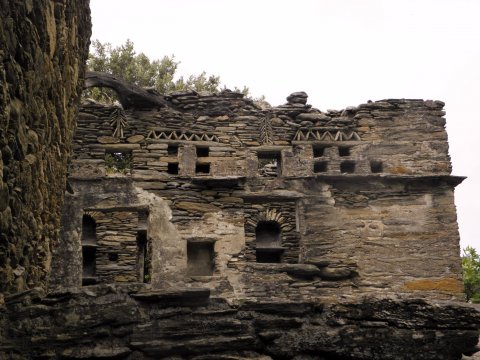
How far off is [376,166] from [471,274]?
6.52 m

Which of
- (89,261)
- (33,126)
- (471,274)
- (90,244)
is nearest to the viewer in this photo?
(33,126)

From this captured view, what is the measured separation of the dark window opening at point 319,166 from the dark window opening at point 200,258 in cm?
255

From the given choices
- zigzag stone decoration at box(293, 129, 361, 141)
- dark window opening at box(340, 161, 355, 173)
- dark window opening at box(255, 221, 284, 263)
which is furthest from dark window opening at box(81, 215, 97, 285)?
dark window opening at box(340, 161, 355, 173)

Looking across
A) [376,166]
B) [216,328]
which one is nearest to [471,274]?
[376,166]

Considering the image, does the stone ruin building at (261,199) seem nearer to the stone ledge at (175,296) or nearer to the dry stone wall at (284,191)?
the dry stone wall at (284,191)

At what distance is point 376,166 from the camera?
485 inches

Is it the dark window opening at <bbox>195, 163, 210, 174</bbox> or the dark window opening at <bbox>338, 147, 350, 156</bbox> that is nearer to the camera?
the dark window opening at <bbox>195, 163, 210, 174</bbox>

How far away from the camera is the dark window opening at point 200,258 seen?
11.3 m

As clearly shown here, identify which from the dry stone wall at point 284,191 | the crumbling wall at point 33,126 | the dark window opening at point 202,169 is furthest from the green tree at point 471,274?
the crumbling wall at point 33,126

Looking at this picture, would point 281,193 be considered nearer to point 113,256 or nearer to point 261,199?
point 261,199

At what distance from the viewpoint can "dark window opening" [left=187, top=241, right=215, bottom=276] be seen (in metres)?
11.3

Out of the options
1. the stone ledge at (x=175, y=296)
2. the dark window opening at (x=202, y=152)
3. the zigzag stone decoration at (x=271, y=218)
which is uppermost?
the dark window opening at (x=202, y=152)

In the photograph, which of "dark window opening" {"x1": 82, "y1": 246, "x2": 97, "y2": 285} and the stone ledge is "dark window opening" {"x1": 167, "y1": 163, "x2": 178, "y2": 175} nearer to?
"dark window opening" {"x1": 82, "y1": 246, "x2": 97, "y2": 285}

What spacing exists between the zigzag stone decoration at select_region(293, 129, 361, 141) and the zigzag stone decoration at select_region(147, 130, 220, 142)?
1.69 m
